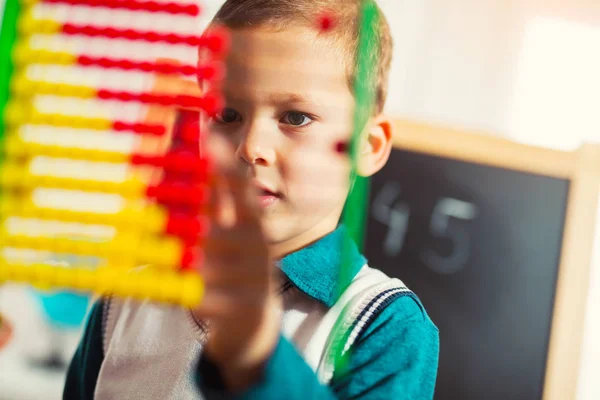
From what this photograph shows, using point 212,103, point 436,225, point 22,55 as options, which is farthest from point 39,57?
point 436,225

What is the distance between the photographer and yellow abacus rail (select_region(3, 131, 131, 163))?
0.35 meters

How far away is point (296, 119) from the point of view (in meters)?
0.38

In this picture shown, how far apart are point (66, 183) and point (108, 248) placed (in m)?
0.05

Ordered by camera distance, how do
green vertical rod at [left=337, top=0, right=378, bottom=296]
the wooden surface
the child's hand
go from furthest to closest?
the wooden surface < green vertical rod at [left=337, top=0, right=378, bottom=296] < the child's hand

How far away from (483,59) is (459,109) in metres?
0.05

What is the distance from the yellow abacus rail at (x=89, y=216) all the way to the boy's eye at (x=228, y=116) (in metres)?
0.08

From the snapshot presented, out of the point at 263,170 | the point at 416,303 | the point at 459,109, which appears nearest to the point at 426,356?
the point at 416,303

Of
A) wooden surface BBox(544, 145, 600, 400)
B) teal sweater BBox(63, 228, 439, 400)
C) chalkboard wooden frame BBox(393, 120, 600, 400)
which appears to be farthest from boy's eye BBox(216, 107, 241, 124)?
wooden surface BBox(544, 145, 600, 400)

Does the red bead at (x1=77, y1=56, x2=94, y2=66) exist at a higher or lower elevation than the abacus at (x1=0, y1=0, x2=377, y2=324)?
higher

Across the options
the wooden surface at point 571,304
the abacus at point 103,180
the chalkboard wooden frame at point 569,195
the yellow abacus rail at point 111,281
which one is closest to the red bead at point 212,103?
the abacus at point 103,180

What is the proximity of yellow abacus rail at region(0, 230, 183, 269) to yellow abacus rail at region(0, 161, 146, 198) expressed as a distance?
0.03m

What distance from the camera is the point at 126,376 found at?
42 centimetres

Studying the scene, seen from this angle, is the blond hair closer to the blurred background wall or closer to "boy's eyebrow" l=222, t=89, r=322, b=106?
"boy's eyebrow" l=222, t=89, r=322, b=106

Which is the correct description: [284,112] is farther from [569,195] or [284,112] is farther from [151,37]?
[569,195]
